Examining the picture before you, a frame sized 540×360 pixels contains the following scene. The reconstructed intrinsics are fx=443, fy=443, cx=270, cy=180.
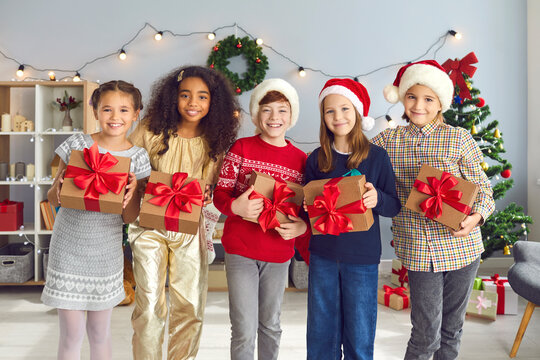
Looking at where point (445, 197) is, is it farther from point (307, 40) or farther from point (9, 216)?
point (9, 216)

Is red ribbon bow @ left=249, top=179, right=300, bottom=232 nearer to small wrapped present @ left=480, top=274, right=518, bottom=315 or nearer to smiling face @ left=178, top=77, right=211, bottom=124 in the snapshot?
smiling face @ left=178, top=77, right=211, bottom=124

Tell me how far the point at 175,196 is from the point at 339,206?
22.4 inches

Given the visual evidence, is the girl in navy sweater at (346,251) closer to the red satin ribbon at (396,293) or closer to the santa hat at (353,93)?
the santa hat at (353,93)

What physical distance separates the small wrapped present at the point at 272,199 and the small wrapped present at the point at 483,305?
186cm

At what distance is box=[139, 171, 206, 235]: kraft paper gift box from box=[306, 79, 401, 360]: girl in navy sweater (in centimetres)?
44

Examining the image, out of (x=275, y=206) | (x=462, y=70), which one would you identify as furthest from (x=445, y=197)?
(x=462, y=70)

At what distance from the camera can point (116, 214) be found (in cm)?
161

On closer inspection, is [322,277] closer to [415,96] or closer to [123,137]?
[415,96]

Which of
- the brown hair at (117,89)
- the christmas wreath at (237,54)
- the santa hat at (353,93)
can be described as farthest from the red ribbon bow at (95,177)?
the christmas wreath at (237,54)

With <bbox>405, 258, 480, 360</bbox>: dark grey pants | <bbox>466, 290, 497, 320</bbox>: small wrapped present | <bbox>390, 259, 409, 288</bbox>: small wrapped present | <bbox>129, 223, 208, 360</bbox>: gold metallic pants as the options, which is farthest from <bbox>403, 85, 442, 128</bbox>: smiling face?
<bbox>390, 259, 409, 288</bbox>: small wrapped present

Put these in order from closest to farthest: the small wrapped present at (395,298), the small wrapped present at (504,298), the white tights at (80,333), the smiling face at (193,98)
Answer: the white tights at (80,333)
the smiling face at (193,98)
the small wrapped present at (504,298)
the small wrapped present at (395,298)

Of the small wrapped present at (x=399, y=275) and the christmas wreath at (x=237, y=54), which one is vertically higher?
the christmas wreath at (x=237, y=54)

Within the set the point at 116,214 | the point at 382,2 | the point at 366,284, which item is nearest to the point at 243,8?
the point at 382,2

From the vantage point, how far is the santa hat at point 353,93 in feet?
5.34
